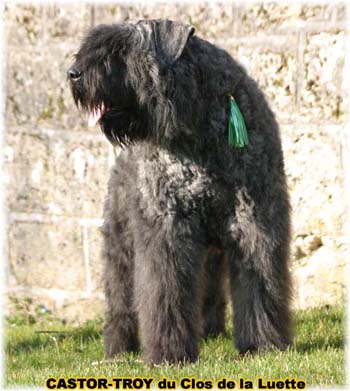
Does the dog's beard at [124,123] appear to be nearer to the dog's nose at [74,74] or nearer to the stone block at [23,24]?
the dog's nose at [74,74]

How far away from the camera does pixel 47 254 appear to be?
797cm

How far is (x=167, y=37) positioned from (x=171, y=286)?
4.74 feet

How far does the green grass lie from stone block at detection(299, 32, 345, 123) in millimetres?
1510

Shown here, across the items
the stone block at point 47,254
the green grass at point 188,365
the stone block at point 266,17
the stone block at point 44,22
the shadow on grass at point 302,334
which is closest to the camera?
the green grass at point 188,365

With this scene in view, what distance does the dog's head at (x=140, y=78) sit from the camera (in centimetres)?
511

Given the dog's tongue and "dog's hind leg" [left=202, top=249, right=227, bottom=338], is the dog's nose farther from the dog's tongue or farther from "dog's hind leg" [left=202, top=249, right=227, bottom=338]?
"dog's hind leg" [left=202, top=249, right=227, bottom=338]

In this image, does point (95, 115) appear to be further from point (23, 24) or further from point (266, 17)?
point (23, 24)

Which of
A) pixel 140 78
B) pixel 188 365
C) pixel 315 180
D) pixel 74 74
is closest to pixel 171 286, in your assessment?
pixel 188 365

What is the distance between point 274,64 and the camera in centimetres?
711

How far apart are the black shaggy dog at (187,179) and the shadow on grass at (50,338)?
6.06ft

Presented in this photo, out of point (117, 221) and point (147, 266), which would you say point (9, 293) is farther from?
point (147, 266)

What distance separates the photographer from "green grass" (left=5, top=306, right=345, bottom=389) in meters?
4.95

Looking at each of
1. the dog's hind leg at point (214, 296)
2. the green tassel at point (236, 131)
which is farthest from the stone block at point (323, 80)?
the green tassel at point (236, 131)

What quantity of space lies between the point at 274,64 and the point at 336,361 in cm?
277
